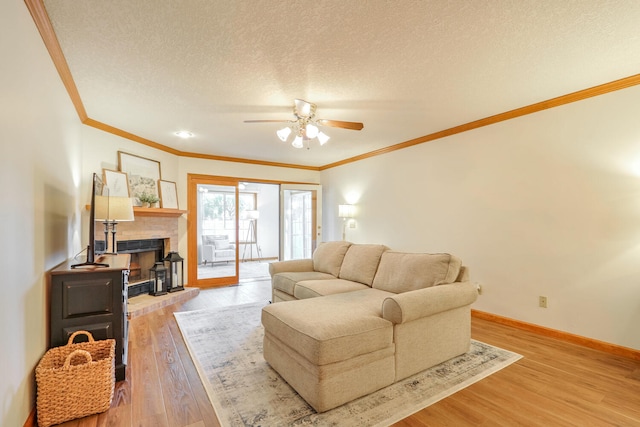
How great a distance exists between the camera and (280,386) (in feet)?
7.04

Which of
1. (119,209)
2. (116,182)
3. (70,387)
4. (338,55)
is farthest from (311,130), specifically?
(116,182)

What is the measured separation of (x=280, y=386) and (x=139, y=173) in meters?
3.79

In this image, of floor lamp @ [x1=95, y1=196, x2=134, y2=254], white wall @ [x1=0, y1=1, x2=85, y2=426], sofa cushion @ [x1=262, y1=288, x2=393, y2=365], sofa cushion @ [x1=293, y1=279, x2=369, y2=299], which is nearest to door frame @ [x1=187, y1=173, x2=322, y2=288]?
floor lamp @ [x1=95, y1=196, x2=134, y2=254]

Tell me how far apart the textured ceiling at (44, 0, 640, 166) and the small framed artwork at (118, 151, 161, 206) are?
0.84 meters

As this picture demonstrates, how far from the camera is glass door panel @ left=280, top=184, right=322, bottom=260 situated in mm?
6348

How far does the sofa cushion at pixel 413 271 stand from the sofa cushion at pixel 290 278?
2.60 feet

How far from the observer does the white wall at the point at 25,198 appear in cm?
140

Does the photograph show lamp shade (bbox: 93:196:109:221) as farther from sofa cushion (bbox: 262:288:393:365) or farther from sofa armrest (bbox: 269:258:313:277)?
sofa armrest (bbox: 269:258:313:277)

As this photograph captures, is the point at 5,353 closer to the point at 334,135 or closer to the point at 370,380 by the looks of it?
the point at 370,380

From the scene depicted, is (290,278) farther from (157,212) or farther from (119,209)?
(157,212)

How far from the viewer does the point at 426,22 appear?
6.06ft

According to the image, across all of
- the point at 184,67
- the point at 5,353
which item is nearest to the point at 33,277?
the point at 5,353

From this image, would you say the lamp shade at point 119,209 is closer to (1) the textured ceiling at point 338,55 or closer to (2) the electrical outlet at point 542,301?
(1) the textured ceiling at point 338,55

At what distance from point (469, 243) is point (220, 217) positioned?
434 cm
